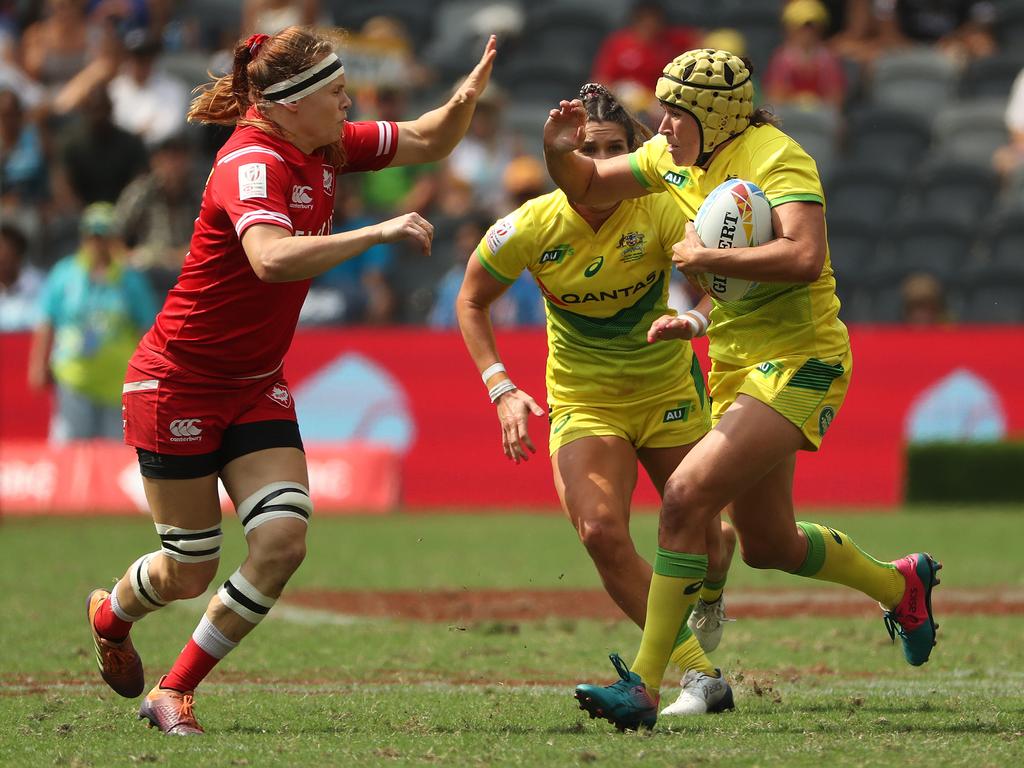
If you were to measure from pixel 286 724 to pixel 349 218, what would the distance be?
32.9 ft

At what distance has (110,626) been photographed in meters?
6.49

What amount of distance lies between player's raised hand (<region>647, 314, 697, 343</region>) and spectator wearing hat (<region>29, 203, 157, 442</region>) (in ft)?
29.4

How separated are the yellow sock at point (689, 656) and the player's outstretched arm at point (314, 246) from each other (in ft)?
6.55

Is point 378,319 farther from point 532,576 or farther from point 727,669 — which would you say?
point 727,669

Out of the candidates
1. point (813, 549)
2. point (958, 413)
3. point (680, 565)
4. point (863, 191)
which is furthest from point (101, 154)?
point (680, 565)

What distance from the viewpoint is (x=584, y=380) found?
22.6 feet

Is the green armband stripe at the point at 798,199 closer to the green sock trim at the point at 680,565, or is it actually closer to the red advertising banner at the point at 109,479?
the green sock trim at the point at 680,565

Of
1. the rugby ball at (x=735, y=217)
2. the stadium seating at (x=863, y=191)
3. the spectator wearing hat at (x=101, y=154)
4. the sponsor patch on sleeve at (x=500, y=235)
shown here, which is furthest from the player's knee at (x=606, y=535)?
the stadium seating at (x=863, y=191)

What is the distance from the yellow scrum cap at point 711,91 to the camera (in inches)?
243

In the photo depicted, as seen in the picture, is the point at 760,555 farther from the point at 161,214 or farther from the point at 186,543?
the point at 161,214

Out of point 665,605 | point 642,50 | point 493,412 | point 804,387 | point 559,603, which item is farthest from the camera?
point 642,50

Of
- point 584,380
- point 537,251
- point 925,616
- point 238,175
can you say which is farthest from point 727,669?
point 238,175

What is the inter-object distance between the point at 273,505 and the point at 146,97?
497 inches

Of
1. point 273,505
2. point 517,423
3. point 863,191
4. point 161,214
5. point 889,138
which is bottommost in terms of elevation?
point 863,191
